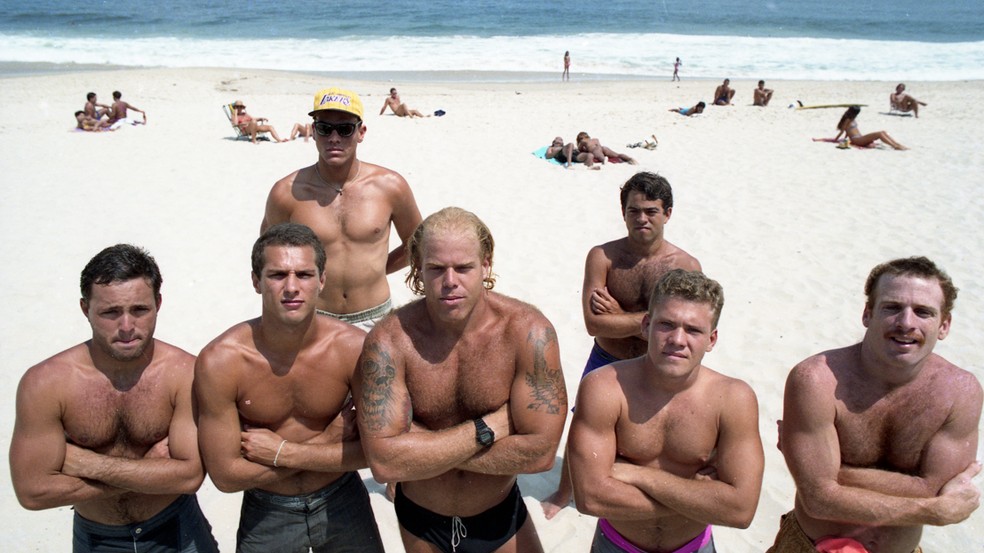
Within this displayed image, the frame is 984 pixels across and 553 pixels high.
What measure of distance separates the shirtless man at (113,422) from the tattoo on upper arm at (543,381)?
1.31m

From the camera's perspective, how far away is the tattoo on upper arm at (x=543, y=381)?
102 inches

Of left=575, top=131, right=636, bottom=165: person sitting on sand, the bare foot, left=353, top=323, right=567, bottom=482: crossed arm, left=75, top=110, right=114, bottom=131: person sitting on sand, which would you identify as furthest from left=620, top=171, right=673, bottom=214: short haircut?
left=75, top=110, right=114, bottom=131: person sitting on sand

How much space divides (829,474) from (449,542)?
1500mm

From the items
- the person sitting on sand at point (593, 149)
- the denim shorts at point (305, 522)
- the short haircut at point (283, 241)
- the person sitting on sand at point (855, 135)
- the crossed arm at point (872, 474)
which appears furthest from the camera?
the person sitting on sand at point (855, 135)

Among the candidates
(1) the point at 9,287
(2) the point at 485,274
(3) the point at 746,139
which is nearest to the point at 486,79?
(3) the point at 746,139

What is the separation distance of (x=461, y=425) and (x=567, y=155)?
34.5 feet

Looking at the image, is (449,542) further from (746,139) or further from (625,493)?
(746,139)

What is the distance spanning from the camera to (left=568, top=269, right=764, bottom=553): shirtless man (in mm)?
2453

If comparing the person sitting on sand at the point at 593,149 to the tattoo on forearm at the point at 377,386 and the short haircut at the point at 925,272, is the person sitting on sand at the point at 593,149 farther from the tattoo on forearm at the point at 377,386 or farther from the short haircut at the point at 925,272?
the tattoo on forearm at the point at 377,386

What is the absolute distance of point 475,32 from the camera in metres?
43.2

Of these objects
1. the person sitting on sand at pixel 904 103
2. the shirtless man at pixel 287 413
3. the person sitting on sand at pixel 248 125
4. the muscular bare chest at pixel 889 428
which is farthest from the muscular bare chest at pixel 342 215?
the person sitting on sand at pixel 904 103

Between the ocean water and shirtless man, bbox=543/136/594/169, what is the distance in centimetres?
1743

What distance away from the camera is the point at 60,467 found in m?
2.46

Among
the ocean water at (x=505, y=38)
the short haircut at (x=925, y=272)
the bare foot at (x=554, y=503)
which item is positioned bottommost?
the bare foot at (x=554, y=503)
